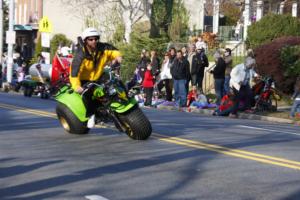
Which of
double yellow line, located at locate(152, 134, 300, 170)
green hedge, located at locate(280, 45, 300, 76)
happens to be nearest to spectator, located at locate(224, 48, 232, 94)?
green hedge, located at locate(280, 45, 300, 76)

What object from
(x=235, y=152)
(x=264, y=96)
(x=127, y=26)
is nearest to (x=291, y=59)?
(x=264, y=96)

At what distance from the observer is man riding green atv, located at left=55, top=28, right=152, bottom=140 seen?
1223cm

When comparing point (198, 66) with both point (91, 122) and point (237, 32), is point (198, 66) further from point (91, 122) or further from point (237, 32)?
point (237, 32)

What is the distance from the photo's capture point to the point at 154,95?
2697cm

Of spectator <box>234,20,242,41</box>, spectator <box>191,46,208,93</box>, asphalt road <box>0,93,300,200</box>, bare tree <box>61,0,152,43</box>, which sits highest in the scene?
bare tree <box>61,0,152,43</box>

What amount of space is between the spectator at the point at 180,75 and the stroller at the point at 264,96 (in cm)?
265

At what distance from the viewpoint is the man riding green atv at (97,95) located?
40.1ft

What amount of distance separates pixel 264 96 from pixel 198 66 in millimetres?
3440

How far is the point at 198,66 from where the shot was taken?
25500mm

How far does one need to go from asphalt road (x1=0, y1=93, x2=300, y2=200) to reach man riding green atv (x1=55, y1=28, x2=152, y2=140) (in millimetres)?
282

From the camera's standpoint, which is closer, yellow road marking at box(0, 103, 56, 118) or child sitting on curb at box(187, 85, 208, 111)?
yellow road marking at box(0, 103, 56, 118)

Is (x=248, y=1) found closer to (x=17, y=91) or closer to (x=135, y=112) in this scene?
(x=17, y=91)

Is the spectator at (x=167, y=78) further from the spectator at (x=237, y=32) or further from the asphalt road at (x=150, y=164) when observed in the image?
the spectator at (x=237, y=32)

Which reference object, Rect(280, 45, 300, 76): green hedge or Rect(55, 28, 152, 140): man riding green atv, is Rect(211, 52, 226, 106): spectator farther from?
Rect(55, 28, 152, 140): man riding green atv
